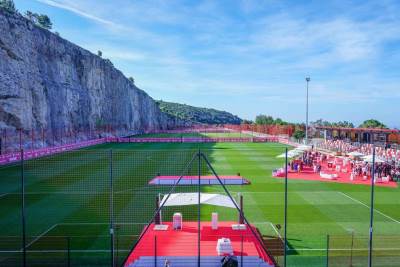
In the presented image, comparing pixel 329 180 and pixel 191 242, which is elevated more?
pixel 191 242

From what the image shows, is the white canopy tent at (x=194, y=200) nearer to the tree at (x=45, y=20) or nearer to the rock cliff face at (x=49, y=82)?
the rock cliff face at (x=49, y=82)

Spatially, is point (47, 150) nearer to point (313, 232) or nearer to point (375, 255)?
point (313, 232)

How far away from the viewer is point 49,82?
4528 cm

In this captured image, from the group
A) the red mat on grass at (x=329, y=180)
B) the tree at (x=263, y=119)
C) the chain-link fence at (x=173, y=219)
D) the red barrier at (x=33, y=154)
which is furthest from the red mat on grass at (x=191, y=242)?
the tree at (x=263, y=119)

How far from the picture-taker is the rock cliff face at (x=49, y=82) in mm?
35969

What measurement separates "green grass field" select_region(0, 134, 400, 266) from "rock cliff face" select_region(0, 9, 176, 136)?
12046mm

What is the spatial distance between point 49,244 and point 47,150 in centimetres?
2581

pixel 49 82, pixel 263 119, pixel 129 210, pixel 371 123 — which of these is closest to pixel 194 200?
pixel 129 210

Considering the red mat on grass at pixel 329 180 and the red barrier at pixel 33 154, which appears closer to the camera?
the red mat on grass at pixel 329 180

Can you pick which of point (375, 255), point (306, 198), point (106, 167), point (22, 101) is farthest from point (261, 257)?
point (22, 101)

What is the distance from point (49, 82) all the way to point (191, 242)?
4001 centimetres

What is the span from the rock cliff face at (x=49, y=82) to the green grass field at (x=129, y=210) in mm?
12046

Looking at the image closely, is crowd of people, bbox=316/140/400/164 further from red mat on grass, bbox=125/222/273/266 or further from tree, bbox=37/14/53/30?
tree, bbox=37/14/53/30

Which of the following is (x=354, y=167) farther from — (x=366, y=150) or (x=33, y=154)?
(x=33, y=154)
